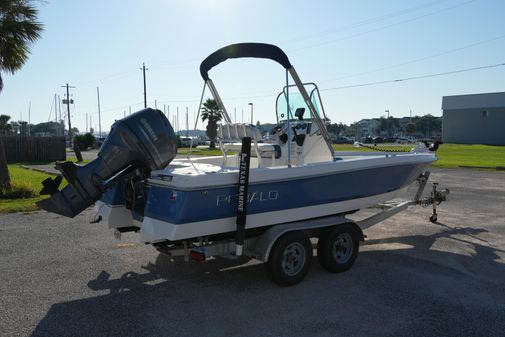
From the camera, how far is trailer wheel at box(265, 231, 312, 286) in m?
5.44

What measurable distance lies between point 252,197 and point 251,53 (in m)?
1.91

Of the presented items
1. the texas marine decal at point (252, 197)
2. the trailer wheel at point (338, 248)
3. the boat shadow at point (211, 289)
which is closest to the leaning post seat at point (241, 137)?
the texas marine decal at point (252, 197)

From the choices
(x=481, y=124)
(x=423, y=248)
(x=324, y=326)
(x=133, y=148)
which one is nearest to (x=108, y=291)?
(x=133, y=148)

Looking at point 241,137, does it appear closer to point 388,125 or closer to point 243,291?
point 243,291

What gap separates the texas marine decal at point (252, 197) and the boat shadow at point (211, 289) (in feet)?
3.55

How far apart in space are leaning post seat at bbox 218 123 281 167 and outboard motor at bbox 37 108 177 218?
898mm

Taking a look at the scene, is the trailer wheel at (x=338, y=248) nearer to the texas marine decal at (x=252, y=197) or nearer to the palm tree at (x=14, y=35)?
the texas marine decal at (x=252, y=197)

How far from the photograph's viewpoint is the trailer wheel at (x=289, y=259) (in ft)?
17.8

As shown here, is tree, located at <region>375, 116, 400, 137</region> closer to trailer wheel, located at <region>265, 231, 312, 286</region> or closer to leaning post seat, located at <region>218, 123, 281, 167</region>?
leaning post seat, located at <region>218, 123, 281, 167</region>

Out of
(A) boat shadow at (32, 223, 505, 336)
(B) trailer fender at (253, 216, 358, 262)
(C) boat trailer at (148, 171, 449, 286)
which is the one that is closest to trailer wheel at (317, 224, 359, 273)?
(C) boat trailer at (148, 171, 449, 286)

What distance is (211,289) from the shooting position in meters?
5.53

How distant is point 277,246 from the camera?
5.43m

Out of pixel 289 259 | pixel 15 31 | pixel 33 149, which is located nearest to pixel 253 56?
pixel 289 259

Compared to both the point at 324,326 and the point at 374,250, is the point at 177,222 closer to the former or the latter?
the point at 324,326
